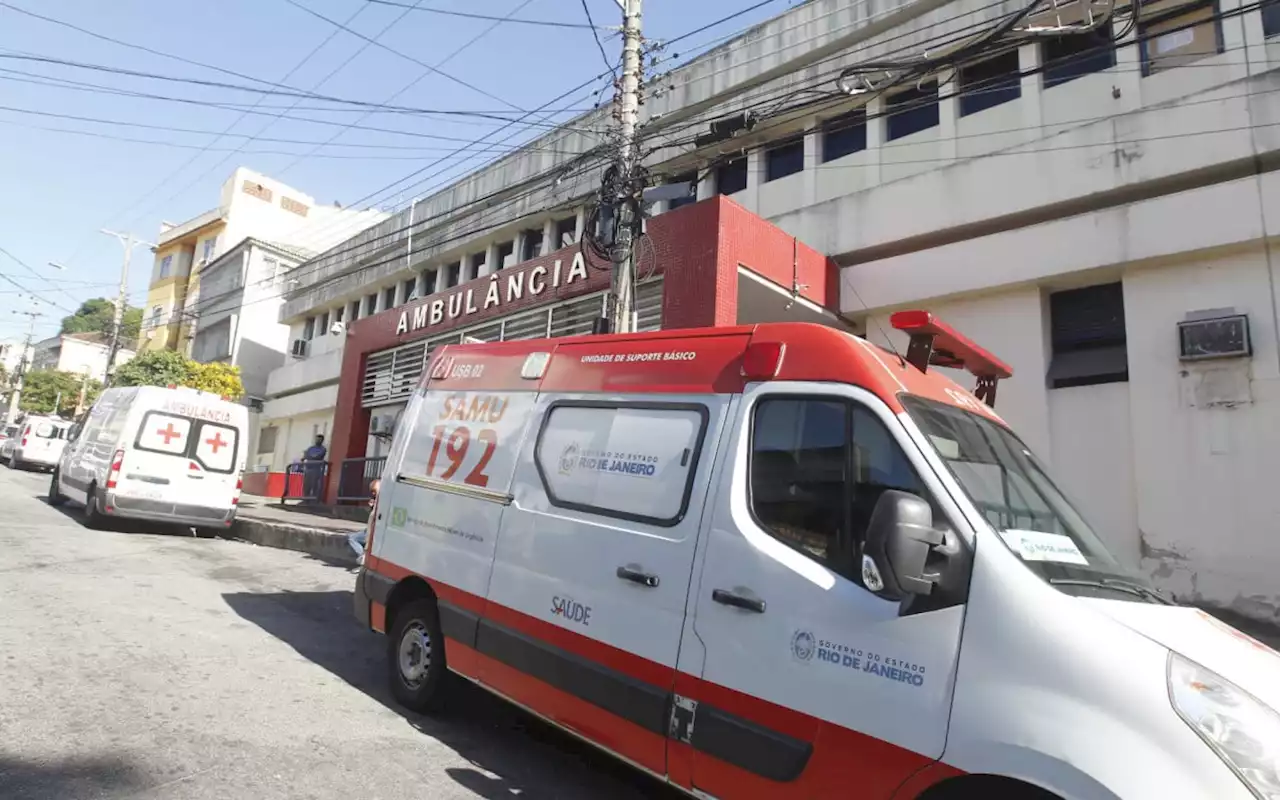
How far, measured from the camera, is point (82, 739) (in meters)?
3.80

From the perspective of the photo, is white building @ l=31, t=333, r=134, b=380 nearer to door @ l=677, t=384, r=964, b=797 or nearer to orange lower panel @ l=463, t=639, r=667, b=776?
orange lower panel @ l=463, t=639, r=667, b=776

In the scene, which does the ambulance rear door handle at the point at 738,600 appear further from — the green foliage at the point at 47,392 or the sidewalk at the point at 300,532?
the green foliage at the point at 47,392

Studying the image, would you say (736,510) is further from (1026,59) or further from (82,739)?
(1026,59)

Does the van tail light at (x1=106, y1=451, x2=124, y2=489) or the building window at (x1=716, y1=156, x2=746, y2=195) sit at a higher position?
the building window at (x1=716, y1=156, x2=746, y2=195)

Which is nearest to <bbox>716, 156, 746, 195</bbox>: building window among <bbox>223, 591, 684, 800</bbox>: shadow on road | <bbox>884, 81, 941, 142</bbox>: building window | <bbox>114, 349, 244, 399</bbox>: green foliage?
<bbox>884, 81, 941, 142</bbox>: building window

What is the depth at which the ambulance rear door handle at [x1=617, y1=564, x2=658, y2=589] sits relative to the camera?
11.4 feet

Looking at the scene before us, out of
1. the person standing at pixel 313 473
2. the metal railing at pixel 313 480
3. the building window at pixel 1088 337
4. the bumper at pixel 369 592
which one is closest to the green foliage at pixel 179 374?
the metal railing at pixel 313 480

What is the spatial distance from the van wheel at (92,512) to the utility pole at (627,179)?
931 centimetres

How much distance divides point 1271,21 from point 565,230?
13278mm

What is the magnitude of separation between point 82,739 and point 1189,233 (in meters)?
11.3

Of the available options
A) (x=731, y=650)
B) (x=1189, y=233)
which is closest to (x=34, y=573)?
(x=731, y=650)

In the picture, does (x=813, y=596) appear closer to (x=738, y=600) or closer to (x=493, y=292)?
(x=738, y=600)

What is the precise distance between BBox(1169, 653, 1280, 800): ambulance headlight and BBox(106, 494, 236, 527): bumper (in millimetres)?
13478

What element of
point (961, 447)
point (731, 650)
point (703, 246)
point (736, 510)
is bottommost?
point (731, 650)
